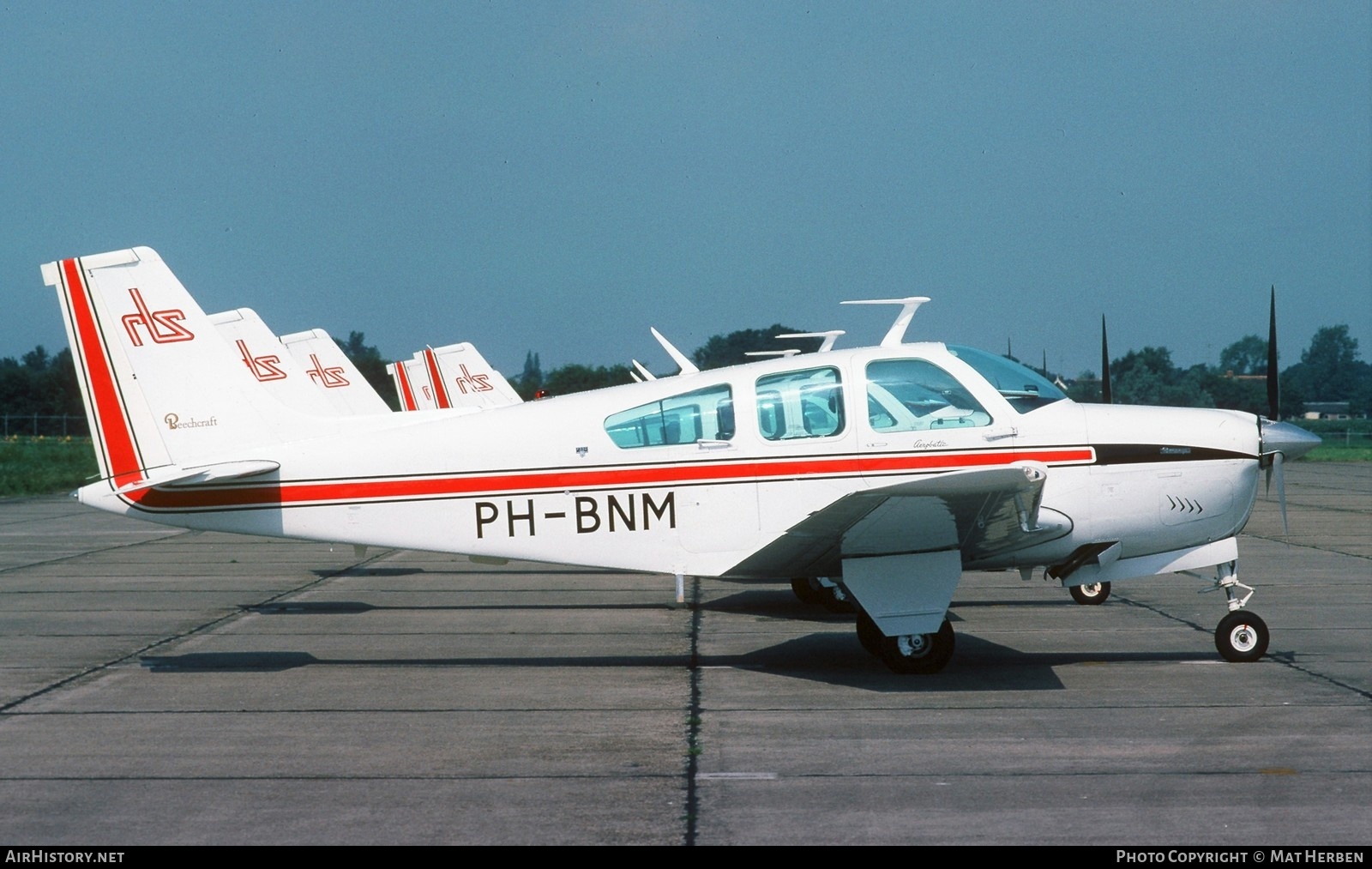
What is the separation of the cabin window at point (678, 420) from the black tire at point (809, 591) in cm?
394

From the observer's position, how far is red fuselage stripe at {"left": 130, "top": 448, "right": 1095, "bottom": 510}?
8844mm

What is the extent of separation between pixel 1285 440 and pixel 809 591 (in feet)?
16.0

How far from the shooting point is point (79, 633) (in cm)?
1115

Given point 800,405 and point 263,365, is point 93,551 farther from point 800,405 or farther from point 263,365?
point 800,405

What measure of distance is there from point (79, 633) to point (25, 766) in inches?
185

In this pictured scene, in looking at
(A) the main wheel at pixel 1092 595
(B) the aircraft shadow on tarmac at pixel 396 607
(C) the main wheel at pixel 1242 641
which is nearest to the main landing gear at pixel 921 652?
(C) the main wheel at pixel 1242 641

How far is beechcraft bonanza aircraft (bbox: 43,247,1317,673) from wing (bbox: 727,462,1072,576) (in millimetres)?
30

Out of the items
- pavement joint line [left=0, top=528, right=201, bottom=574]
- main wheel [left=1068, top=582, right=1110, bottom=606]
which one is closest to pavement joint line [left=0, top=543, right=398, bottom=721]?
pavement joint line [left=0, top=528, right=201, bottom=574]

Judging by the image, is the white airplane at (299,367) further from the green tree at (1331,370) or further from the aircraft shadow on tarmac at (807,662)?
the green tree at (1331,370)

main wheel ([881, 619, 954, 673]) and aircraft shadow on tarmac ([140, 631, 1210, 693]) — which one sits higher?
main wheel ([881, 619, 954, 673])

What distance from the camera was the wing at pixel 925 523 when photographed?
7.80m

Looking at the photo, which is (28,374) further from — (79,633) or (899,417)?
(899,417)

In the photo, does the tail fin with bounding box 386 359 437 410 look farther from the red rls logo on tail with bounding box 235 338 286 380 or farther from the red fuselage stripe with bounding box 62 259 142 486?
the red fuselage stripe with bounding box 62 259 142 486

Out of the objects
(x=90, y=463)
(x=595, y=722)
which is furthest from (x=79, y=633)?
(x=90, y=463)
